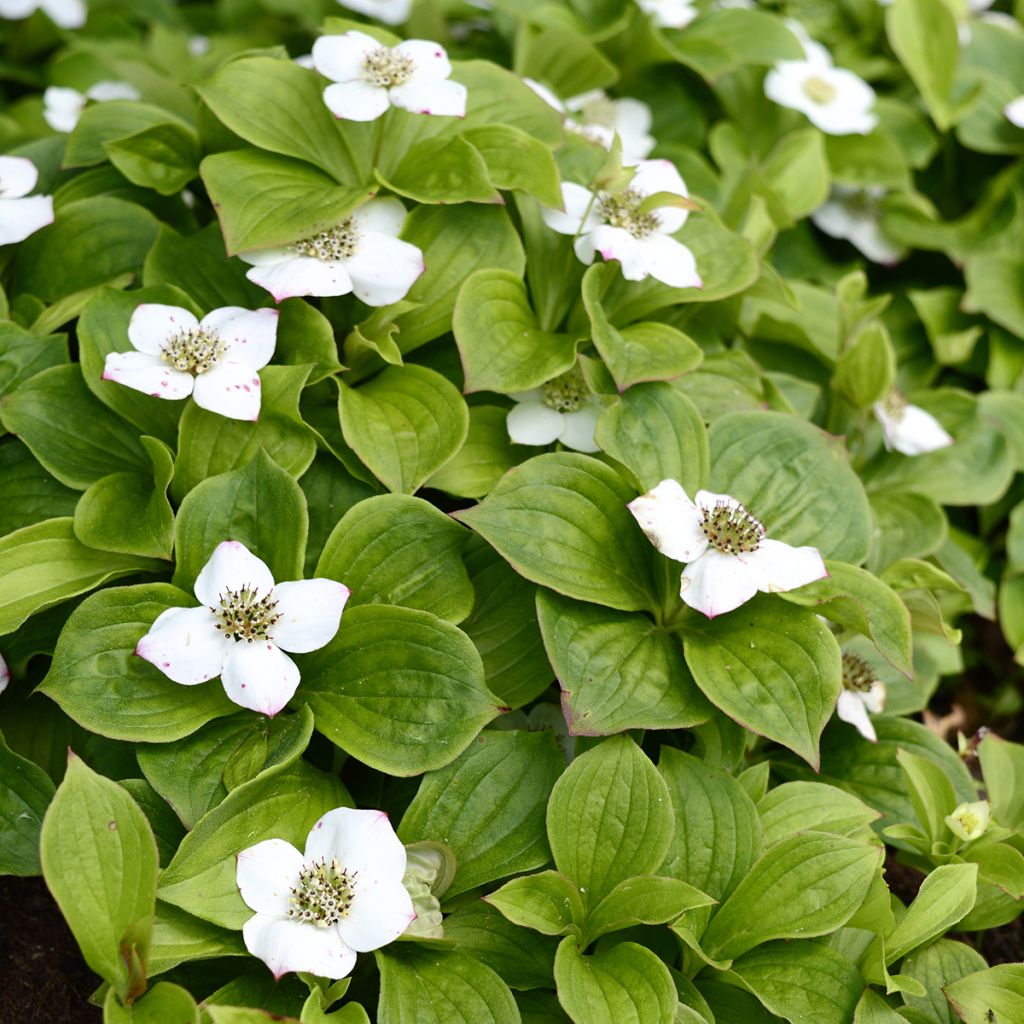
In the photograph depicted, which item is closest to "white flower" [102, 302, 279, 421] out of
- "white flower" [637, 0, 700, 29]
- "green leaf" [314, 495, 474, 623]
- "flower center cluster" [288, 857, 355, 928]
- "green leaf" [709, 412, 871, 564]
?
"green leaf" [314, 495, 474, 623]

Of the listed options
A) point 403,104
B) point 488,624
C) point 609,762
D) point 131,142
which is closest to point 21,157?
point 131,142

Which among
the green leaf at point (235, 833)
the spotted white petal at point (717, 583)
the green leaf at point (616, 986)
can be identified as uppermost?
the spotted white petal at point (717, 583)

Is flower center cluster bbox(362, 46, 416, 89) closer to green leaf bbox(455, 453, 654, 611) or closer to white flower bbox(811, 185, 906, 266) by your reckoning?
green leaf bbox(455, 453, 654, 611)

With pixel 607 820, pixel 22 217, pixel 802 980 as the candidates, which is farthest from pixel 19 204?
pixel 802 980

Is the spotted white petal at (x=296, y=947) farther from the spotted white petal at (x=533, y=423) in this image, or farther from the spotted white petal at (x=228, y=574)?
the spotted white petal at (x=533, y=423)

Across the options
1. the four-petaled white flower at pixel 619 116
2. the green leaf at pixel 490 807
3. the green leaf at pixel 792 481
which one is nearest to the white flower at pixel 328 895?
the green leaf at pixel 490 807

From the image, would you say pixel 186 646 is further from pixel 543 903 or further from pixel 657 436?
pixel 657 436
